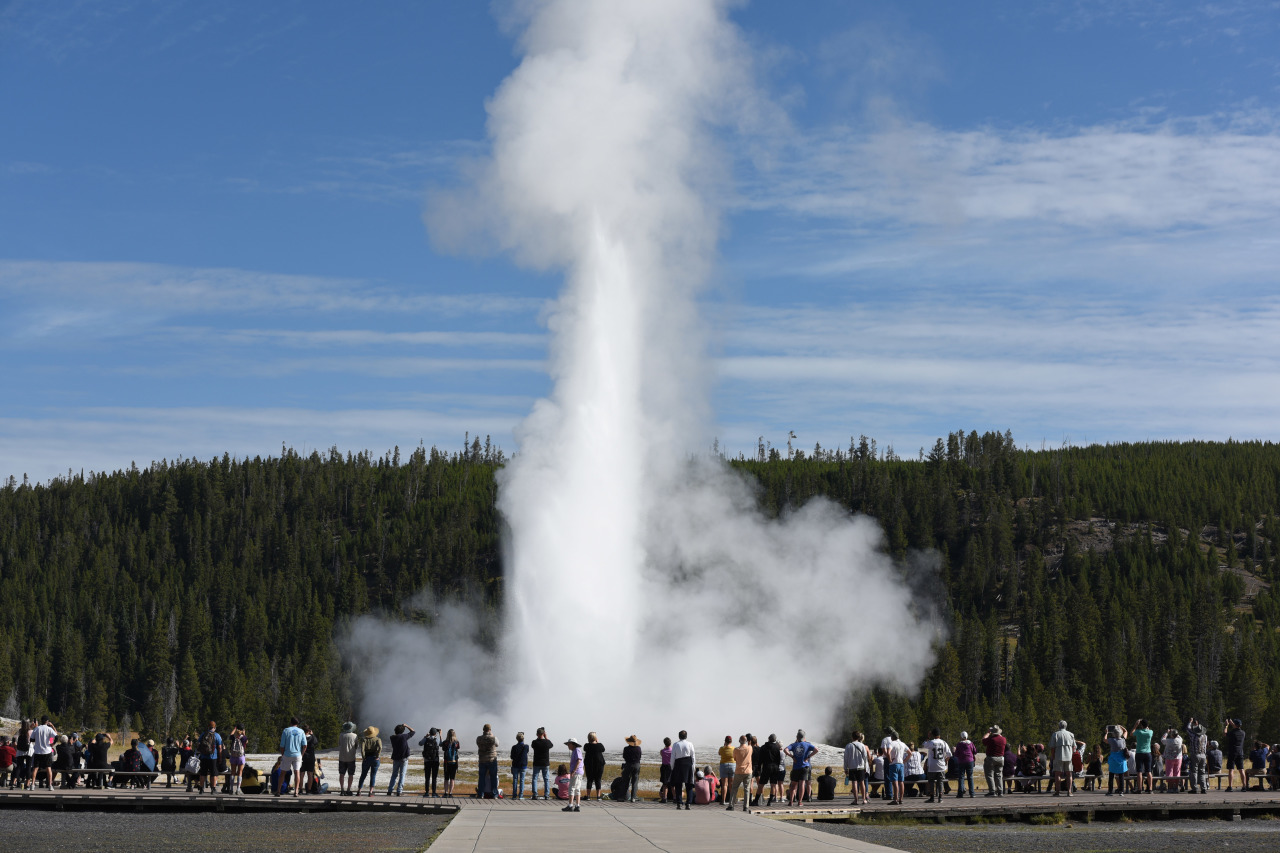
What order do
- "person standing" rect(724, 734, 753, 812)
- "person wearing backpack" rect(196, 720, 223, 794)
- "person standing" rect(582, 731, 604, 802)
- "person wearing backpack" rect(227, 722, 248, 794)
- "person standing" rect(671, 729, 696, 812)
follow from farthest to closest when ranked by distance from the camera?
"person wearing backpack" rect(227, 722, 248, 794) < "person wearing backpack" rect(196, 720, 223, 794) < "person standing" rect(582, 731, 604, 802) < "person standing" rect(671, 729, 696, 812) < "person standing" rect(724, 734, 753, 812)

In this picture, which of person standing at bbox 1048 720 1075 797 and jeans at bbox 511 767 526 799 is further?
person standing at bbox 1048 720 1075 797

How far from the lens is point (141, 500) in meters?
189

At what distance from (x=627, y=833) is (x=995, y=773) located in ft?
40.8

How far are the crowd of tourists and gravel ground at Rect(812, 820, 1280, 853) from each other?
8.58ft

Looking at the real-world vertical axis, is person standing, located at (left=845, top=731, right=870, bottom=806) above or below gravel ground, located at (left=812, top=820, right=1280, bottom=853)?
above

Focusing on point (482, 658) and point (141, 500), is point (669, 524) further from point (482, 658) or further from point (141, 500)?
point (141, 500)

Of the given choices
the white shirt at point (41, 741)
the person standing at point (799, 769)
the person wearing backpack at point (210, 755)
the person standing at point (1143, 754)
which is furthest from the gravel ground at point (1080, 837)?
the white shirt at point (41, 741)

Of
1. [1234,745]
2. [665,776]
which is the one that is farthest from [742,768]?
[1234,745]

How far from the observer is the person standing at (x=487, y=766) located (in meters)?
25.7

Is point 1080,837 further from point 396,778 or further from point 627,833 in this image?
point 396,778

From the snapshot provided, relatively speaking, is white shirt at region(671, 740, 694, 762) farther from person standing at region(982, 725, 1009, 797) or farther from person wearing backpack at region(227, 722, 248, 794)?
person wearing backpack at region(227, 722, 248, 794)

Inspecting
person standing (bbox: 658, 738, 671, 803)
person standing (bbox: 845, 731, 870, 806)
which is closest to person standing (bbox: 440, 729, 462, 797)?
person standing (bbox: 658, 738, 671, 803)

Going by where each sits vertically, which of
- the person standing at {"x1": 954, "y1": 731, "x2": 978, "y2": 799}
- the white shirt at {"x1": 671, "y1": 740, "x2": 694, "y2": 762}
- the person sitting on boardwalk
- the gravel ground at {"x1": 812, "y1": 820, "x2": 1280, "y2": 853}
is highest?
the white shirt at {"x1": 671, "y1": 740, "x2": 694, "y2": 762}

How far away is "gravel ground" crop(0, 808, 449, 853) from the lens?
1827cm
